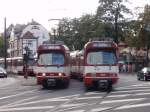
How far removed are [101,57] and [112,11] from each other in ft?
217

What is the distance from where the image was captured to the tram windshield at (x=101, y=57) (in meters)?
31.7

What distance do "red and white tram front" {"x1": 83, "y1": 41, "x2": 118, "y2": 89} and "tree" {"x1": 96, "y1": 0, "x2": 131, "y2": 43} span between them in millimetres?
64303

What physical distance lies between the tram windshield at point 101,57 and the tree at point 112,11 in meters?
64.3

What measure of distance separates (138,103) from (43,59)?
13.9 m

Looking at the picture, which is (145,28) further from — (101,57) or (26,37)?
(26,37)

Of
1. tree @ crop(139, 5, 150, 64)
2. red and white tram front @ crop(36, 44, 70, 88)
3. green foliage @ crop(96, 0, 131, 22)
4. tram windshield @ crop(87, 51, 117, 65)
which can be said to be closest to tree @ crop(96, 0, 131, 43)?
green foliage @ crop(96, 0, 131, 22)

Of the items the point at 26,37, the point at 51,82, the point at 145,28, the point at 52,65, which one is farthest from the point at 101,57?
the point at 26,37

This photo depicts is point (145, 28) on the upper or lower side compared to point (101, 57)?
upper

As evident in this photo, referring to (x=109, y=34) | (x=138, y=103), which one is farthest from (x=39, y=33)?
(x=138, y=103)

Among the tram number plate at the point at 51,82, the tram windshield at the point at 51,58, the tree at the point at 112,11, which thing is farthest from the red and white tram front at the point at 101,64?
the tree at the point at 112,11

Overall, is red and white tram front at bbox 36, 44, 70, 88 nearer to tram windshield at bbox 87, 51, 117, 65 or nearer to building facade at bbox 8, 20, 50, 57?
tram windshield at bbox 87, 51, 117, 65

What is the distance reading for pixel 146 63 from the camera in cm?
9256

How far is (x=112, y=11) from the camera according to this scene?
97125 millimetres

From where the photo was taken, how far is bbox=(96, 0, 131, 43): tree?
9638cm
